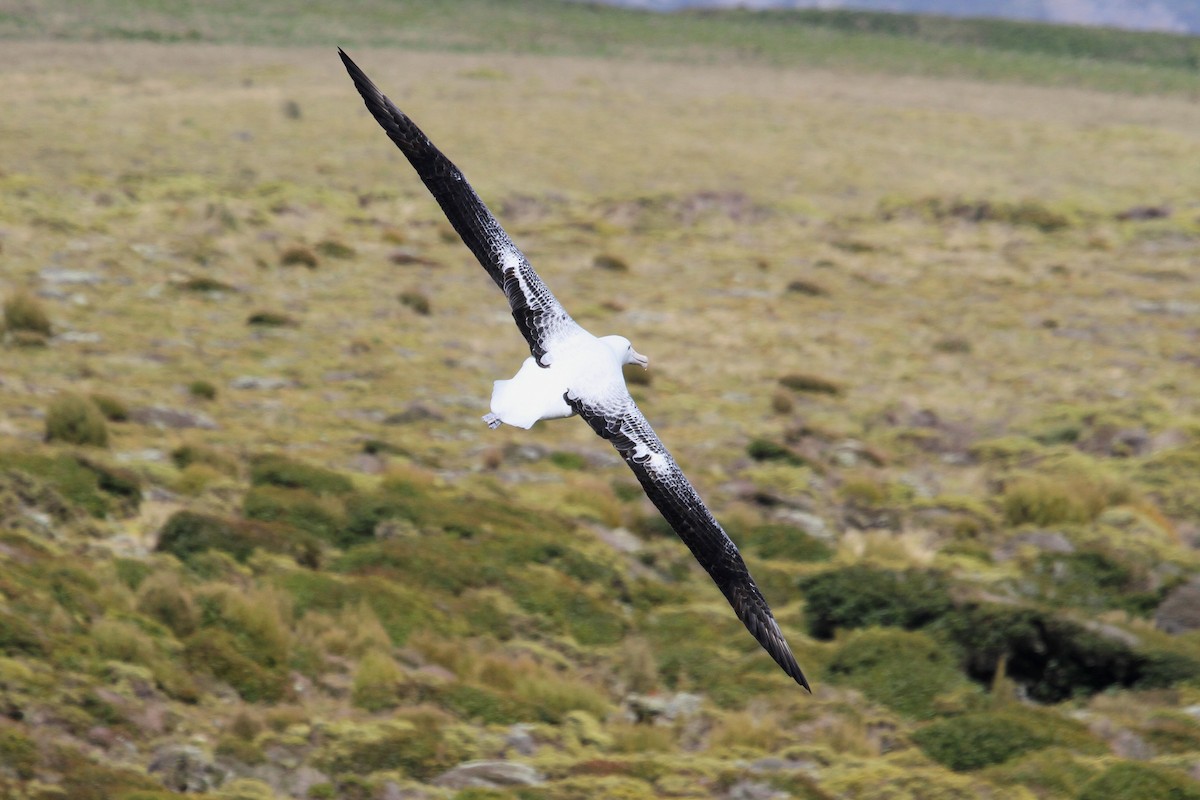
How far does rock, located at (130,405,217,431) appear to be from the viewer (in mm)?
19281

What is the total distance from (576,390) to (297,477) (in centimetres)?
870

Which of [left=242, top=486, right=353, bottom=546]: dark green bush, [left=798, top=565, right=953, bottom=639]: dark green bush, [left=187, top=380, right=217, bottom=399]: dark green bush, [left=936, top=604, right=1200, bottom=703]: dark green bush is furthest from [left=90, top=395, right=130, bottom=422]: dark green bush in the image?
[left=936, top=604, right=1200, bottom=703]: dark green bush

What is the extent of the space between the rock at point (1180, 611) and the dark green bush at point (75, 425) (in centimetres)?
1381

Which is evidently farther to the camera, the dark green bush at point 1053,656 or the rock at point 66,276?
the rock at point 66,276

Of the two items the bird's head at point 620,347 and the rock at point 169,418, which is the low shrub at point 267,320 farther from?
Answer: the bird's head at point 620,347

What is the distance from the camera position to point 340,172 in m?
41.2

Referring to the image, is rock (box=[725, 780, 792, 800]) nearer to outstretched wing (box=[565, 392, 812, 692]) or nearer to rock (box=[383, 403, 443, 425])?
outstretched wing (box=[565, 392, 812, 692])

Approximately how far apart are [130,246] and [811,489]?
17.0 m

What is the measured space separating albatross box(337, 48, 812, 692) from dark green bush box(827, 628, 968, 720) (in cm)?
471

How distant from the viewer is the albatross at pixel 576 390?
31.6 feet

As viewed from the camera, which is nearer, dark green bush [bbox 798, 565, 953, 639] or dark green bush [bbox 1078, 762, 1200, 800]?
dark green bush [bbox 1078, 762, 1200, 800]

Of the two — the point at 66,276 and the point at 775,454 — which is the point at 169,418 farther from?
the point at 775,454

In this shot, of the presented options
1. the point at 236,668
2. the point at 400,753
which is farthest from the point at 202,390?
the point at 400,753

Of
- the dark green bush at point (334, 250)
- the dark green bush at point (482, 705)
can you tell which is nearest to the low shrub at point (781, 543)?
the dark green bush at point (482, 705)
